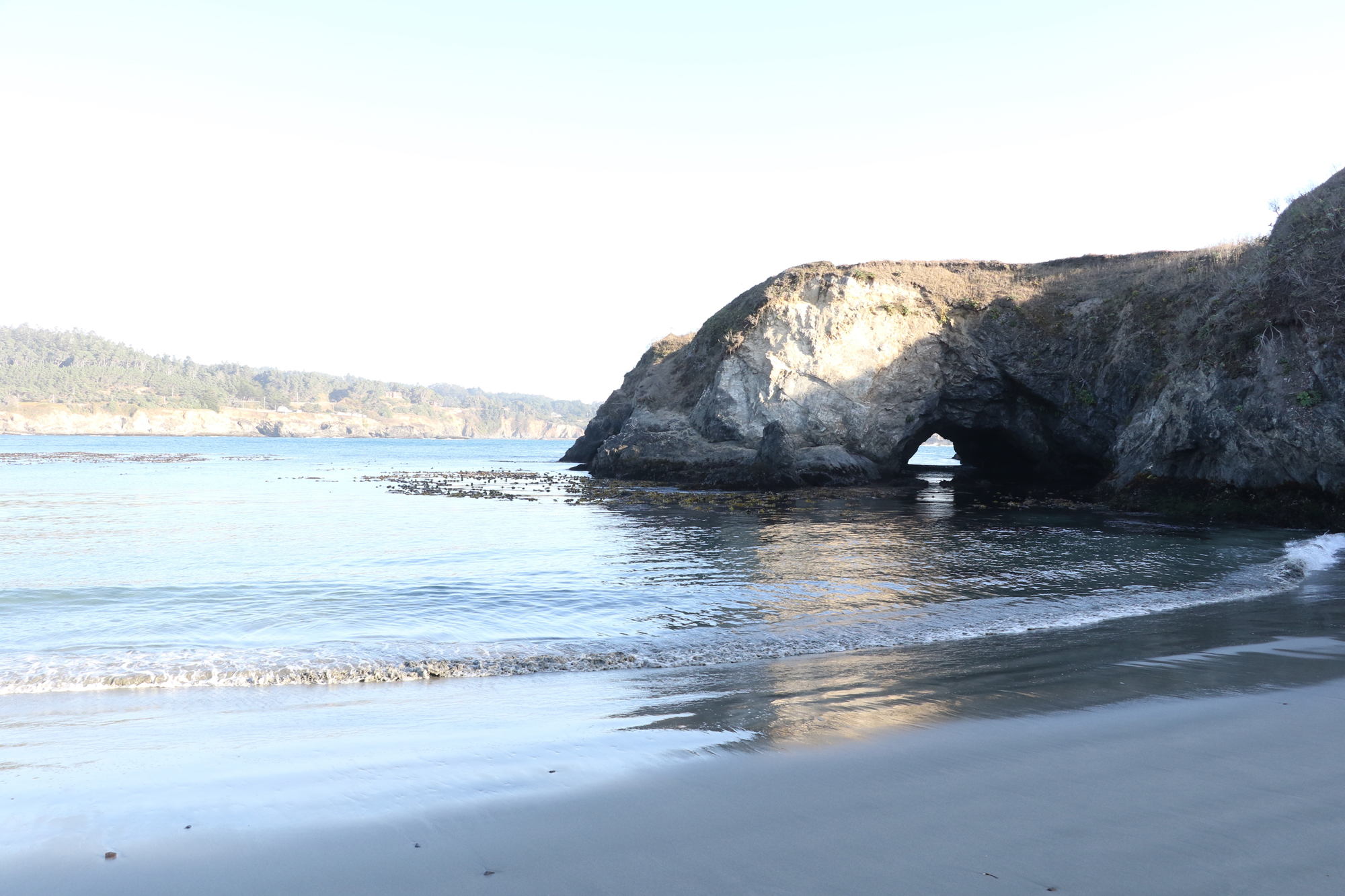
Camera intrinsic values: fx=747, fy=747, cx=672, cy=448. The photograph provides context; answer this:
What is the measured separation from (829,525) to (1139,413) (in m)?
13.0

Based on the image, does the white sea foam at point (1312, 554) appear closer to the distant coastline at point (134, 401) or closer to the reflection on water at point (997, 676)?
the reflection on water at point (997, 676)

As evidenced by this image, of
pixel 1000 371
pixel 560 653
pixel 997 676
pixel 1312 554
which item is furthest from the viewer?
pixel 1000 371

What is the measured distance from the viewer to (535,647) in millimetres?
7969

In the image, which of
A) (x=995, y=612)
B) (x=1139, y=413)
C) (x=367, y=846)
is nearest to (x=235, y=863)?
(x=367, y=846)

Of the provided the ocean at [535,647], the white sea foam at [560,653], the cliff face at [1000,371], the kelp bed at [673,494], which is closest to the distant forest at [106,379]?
the kelp bed at [673,494]

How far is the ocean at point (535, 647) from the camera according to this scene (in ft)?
14.3

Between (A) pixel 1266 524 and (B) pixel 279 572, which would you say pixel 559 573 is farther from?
(A) pixel 1266 524

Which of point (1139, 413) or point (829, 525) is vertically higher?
point (1139, 413)

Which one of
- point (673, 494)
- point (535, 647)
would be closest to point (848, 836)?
point (535, 647)

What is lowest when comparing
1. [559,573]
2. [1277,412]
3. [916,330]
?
[559,573]

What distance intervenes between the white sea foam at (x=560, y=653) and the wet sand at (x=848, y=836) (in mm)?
3403

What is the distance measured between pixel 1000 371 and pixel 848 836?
33.8 m

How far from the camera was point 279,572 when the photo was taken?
12.4 m

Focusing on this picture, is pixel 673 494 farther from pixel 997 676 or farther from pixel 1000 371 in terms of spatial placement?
pixel 997 676
